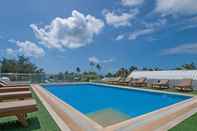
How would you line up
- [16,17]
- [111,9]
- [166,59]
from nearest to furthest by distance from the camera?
[111,9] → [16,17] → [166,59]

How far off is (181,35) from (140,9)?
10688 millimetres

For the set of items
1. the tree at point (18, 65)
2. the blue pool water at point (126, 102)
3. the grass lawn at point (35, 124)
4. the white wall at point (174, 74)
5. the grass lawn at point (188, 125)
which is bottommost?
the blue pool water at point (126, 102)

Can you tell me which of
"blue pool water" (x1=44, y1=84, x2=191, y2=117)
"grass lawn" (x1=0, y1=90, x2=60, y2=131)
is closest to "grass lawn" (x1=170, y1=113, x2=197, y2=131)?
"blue pool water" (x1=44, y1=84, x2=191, y2=117)

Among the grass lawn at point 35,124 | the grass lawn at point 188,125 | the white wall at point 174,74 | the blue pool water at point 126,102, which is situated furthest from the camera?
the white wall at point 174,74

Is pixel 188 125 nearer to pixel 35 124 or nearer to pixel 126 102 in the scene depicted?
pixel 35 124

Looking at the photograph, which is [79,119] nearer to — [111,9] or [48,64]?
[111,9]

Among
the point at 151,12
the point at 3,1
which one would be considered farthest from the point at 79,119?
the point at 151,12

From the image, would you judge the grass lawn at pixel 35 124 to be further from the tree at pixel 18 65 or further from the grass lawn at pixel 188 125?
the tree at pixel 18 65

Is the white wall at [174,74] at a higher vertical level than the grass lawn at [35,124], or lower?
higher

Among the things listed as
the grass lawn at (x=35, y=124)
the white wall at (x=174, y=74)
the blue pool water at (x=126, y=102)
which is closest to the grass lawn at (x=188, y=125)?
the blue pool water at (x=126, y=102)

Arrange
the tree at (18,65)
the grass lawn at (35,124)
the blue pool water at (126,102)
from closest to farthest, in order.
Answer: the grass lawn at (35,124), the blue pool water at (126,102), the tree at (18,65)

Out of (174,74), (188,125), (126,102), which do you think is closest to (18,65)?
(174,74)

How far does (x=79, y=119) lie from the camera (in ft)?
13.2

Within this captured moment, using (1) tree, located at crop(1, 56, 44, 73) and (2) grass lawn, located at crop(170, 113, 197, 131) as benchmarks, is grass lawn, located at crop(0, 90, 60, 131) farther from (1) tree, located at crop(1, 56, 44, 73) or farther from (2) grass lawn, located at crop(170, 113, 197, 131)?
(1) tree, located at crop(1, 56, 44, 73)
